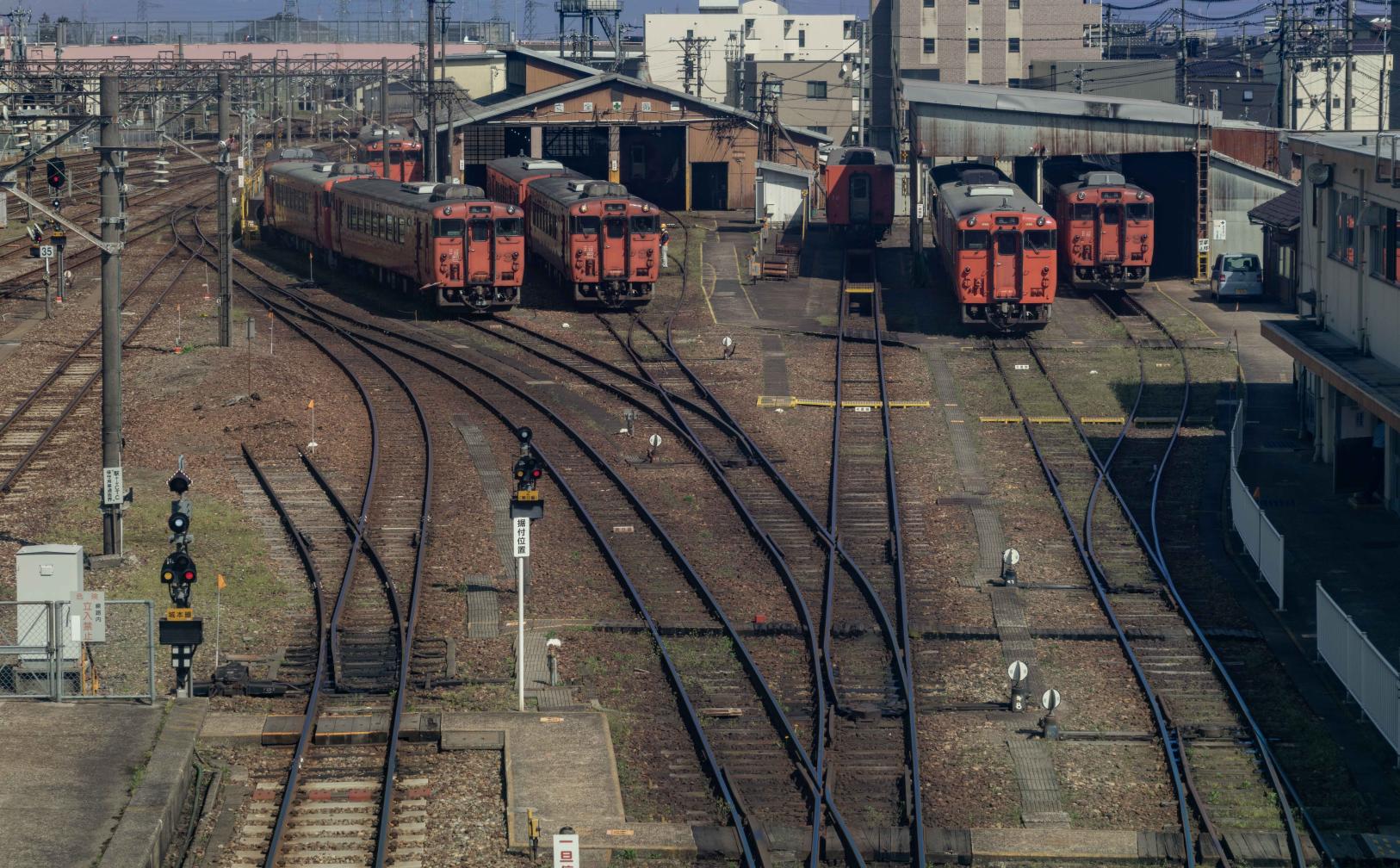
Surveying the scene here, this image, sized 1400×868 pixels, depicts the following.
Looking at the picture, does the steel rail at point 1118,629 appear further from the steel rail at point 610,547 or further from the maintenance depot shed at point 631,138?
the maintenance depot shed at point 631,138

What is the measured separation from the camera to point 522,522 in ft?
67.7

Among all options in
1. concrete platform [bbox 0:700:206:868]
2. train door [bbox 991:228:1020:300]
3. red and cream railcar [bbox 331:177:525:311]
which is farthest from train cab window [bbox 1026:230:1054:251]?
concrete platform [bbox 0:700:206:868]

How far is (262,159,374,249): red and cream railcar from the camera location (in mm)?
56500

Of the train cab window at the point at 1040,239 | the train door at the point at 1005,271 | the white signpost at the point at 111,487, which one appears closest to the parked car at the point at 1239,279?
the train cab window at the point at 1040,239

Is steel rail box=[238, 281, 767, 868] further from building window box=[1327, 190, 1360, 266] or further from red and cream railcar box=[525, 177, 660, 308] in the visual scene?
building window box=[1327, 190, 1360, 266]

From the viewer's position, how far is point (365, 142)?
77000mm

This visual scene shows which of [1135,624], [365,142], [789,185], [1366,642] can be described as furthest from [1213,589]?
[365,142]

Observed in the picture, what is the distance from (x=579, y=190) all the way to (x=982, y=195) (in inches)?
405

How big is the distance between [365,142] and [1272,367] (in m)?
45.9

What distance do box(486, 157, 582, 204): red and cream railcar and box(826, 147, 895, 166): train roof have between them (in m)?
8.88

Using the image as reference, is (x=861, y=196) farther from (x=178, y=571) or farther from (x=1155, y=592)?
(x=178, y=571)

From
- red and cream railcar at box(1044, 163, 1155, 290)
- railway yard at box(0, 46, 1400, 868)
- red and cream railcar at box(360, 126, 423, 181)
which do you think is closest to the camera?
railway yard at box(0, 46, 1400, 868)

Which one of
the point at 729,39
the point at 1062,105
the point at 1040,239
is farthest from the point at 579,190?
the point at 729,39

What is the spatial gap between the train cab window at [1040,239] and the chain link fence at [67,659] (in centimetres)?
2720
